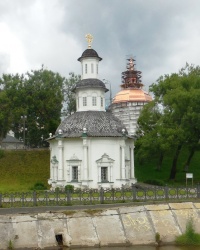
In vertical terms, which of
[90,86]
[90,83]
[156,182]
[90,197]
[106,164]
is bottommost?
[90,197]

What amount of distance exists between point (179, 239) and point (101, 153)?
44.2 feet

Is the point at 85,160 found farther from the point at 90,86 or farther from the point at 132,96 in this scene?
→ the point at 132,96

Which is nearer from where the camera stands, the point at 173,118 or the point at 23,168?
the point at 173,118

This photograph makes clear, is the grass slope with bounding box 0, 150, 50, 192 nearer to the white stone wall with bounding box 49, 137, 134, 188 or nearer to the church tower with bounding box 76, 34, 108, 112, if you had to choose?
the white stone wall with bounding box 49, 137, 134, 188

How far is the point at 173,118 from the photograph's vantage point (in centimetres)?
3794

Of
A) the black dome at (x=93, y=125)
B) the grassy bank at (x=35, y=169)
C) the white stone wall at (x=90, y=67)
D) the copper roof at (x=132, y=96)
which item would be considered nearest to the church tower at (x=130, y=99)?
the copper roof at (x=132, y=96)

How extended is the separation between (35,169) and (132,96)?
38.8 metres

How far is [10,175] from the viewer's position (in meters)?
42.7

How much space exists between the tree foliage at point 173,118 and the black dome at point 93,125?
5.09m

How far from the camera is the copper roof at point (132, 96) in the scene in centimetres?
7850

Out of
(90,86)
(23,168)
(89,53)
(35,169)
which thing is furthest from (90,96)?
(23,168)

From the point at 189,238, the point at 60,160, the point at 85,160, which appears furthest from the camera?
the point at 60,160

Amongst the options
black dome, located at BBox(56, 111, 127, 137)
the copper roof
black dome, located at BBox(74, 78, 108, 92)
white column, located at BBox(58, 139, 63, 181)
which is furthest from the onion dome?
white column, located at BBox(58, 139, 63, 181)

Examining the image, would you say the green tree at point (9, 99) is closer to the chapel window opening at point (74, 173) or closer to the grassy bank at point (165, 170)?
the grassy bank at point (165, 170)
